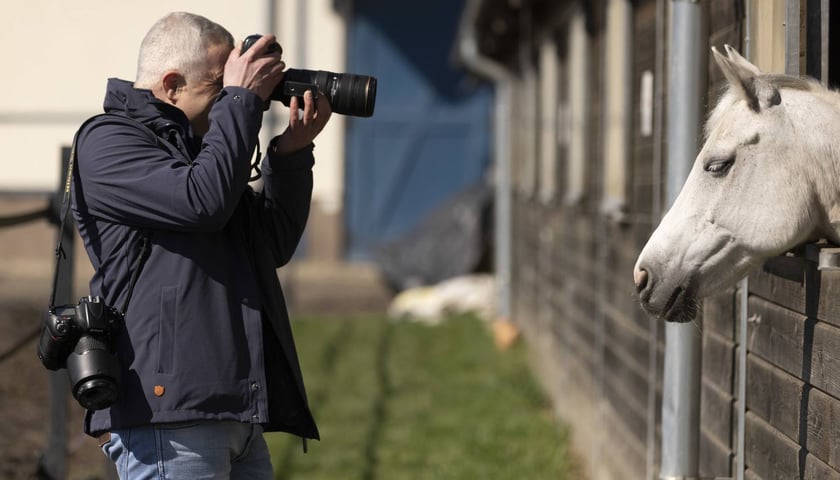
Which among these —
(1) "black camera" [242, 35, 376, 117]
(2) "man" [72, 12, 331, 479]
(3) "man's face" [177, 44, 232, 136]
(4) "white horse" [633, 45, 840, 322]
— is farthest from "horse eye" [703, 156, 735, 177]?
(3) "man's face" [177, 44, 232, 136]

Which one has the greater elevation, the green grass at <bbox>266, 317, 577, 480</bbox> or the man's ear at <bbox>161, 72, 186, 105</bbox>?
the man's ear at <bbox>161, 72, 186, 105</bbox>

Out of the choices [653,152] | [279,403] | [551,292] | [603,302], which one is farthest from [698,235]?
[551,292]

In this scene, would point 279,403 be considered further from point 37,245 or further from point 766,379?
point 37,245

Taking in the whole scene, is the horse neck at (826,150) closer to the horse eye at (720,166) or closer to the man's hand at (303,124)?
the horse eye at (720,166)

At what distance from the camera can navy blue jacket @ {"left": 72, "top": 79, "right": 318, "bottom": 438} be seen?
2.66 meters

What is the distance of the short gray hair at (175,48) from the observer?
9.30 feet

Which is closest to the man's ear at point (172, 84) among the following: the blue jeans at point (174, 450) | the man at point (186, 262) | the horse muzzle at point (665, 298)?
the man at point (186, 262)

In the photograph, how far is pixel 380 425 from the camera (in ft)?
24.9

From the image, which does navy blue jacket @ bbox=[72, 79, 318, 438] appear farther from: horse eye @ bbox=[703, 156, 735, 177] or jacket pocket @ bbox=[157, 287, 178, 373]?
horse eye @ bbox=[703, 156, 735, 177]

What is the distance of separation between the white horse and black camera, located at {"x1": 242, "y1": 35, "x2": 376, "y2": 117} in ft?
2.70

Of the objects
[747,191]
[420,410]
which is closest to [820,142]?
[747,191]

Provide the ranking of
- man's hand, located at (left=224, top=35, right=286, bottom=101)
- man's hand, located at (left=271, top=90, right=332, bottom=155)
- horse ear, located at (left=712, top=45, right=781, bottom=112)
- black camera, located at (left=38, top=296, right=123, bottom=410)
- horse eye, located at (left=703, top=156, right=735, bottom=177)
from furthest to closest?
man's hand, located at (left=271, top=90, right=332, bottom=155)
man's hand, located at (left=224, top=35, right=286, bottom=101)
black camera, located at (left=38, top=296, right=123, bottom=410)
horse eye, located at (left=703, top=156, right=735, bottom=177)
horse ear, located at (left=712, top=45, right=781, bottom=112)

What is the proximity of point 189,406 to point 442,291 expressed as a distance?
10.3 meters

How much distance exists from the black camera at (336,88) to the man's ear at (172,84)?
228 mm
